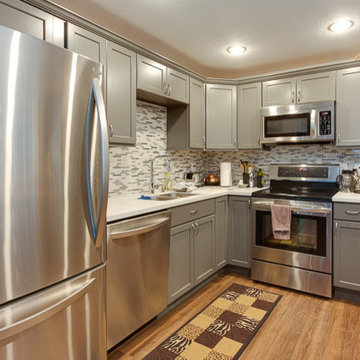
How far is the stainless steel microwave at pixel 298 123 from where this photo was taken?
2979mm

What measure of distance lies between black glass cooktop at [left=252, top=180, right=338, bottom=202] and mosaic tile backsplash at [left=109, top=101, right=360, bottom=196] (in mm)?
260

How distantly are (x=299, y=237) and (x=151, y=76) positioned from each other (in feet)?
6.60

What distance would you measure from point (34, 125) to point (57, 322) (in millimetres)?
851

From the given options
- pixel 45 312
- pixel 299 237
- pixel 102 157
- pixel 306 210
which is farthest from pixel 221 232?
pixel 45 312

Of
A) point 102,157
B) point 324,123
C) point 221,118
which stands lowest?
point 102,157

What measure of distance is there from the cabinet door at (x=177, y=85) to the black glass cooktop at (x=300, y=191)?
1.24m

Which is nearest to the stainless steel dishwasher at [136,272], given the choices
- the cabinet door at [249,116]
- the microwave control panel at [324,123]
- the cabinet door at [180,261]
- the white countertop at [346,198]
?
the cabinet door at [180,261]

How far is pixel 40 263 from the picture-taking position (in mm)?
1218

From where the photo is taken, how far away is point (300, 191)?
10.4 ft

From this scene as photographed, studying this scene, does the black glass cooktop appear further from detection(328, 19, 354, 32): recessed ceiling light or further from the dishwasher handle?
detection(328, 19, 354, 32): recessed ceiling light

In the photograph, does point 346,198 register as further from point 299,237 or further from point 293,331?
point 293,331

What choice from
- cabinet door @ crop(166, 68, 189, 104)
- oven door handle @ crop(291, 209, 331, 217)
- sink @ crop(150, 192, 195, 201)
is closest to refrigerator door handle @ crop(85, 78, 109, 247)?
sink @ crop(150, 192, 195, 201)

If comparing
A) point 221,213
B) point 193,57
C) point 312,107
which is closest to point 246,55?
point 193,57

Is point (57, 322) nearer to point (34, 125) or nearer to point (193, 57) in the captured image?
point (34, 125)
